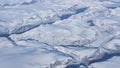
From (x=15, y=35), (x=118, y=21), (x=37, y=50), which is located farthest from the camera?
(x=118, y=21)

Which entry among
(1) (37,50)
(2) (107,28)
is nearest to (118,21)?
(2) (107,28)

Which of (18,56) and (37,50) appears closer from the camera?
(18,56)

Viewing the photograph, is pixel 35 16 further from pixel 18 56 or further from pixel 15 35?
pixel 18 56

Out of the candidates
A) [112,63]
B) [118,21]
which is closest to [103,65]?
[112,63]

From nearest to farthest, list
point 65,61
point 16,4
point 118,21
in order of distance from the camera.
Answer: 1. point 65,61
2. point 118,21
3. point 16,4

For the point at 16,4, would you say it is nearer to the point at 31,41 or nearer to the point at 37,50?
the point at 31,41

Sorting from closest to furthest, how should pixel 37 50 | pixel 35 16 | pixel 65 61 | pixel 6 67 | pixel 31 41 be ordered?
pixel 6 67 → pixel 65 61 → pixel 37 50 → pixel 31 41 → pixel 35 16
